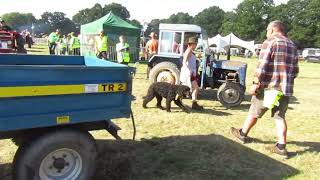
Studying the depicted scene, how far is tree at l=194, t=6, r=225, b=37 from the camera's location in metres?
113

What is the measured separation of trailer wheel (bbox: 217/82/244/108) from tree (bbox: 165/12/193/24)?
12165cm

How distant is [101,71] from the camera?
4.28 meters

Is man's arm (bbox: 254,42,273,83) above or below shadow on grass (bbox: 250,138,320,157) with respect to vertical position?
above

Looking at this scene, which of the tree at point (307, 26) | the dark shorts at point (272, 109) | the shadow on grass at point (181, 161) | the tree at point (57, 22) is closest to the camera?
the shadow on grass at point (181, 161)

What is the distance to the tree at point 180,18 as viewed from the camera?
5148 inches

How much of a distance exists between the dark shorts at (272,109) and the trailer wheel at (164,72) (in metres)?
4.58

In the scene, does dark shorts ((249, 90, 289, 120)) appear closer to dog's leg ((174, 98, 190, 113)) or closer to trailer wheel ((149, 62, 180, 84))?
dog's leg ((174, 98, 190, 113))

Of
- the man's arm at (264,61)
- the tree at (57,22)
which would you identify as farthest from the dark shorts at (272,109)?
the tree at (57,22)

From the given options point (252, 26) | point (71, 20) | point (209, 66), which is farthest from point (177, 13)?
point (209, 66)

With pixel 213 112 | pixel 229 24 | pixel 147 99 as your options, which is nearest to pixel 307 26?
pixel 229 24

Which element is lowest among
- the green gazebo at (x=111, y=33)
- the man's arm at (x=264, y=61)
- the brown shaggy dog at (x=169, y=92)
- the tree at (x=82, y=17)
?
the brown shaggy dog at (x=169, y=92)

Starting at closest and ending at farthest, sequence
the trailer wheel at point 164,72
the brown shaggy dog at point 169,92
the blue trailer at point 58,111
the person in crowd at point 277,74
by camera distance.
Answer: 1. the blue trailer at point 58,111
2. the person in crowd at point 277,74
3. the brown shaggy dog at point 169,92
4. the trailer wheel at point 164,72

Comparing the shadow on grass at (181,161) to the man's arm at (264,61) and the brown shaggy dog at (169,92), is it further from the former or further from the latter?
the brown shaggy dog at (169,92)

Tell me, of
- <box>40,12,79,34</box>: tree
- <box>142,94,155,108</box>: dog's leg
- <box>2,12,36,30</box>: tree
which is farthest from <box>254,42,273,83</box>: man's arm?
<box>2,12,36,30</box>: tree
